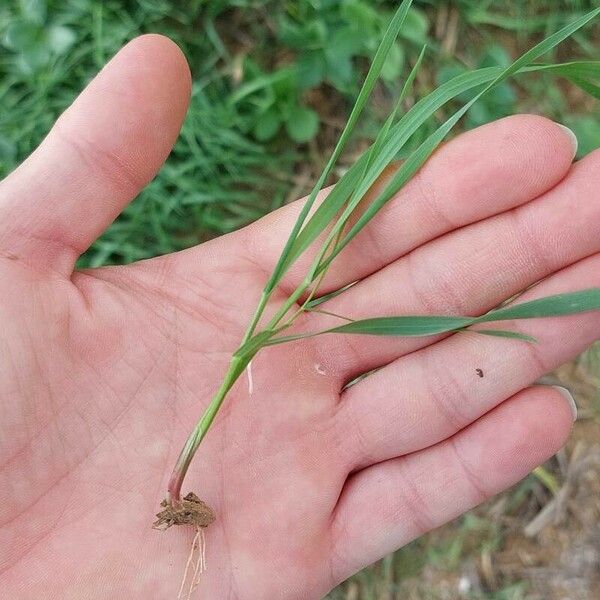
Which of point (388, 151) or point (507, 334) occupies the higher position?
point (388, 151)

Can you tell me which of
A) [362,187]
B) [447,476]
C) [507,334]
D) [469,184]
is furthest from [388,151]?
[447,476]

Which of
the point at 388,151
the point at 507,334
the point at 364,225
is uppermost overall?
the point at 388,151

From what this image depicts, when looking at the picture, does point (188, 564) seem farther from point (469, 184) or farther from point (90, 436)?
point (469, 184)

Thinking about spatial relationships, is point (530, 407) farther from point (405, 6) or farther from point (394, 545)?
point (405, 6)

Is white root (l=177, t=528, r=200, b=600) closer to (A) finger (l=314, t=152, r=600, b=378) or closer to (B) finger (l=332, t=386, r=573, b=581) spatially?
(B) finger (l=332, t=386, r=573, b=581)

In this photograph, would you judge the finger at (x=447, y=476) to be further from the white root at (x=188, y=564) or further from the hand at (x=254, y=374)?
the white root at (x=188, y=564)

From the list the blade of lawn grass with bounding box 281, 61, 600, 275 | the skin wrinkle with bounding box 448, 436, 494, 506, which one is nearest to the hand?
the skin wrinkle with bounding box 448, 436, 494, 506
